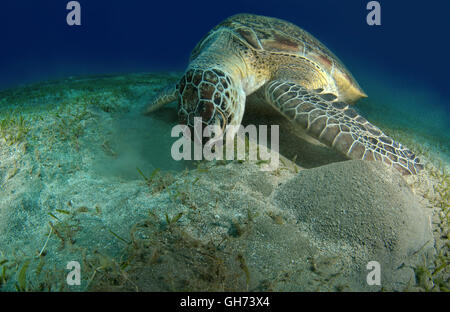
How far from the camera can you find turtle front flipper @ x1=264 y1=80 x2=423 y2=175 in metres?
2.25

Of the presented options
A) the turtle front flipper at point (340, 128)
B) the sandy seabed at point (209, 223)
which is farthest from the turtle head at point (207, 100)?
the turtle front flipper at point (340, 128)

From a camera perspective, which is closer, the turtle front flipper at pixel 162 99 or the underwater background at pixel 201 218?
the underwater background at pixel 201 218

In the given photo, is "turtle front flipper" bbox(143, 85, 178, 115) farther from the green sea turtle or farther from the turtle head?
the turtle head

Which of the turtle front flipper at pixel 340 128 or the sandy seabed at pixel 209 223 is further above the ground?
the turtle front flipper at pixel 340 128

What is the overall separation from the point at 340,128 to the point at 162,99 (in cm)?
236

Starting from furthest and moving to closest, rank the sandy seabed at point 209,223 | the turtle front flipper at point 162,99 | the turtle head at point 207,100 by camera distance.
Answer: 1. the turtle front flipper at point 162,99
2. the turtle head at point 207,100
3. the sandy seabed at point 209,223

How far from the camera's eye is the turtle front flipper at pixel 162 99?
3186 millimetres

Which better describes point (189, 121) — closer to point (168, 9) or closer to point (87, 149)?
point (87, 149)

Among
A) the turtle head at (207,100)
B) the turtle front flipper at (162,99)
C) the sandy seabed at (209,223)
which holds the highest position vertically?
the turtle head at (207,100)

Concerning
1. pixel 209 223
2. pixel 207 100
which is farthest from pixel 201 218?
pixel 207 100

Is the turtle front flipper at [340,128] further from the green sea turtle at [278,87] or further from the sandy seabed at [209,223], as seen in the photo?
the sandy seabed at [209,223]

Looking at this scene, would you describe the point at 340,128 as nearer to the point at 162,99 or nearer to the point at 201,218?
the point at 201,218

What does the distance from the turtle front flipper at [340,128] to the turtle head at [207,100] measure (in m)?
0.80

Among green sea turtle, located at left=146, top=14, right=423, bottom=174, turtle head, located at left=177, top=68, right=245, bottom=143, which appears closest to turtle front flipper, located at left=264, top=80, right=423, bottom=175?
green sea turtle, located at left=146, top=14, right=423, bottom=174
